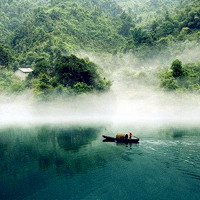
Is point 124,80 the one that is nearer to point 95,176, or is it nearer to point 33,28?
point 33,28

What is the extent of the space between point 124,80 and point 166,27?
39.7 m

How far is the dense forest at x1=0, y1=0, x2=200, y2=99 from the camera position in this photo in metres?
79.5

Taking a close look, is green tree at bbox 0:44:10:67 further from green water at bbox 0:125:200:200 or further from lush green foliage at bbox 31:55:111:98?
green water at bbox 0:125:200:200

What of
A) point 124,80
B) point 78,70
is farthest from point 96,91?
point 124,80

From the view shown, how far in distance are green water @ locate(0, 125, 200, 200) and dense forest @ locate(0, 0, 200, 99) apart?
134 feet

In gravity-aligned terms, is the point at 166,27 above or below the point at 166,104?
above

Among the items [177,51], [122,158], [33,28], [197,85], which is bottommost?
[122,158]

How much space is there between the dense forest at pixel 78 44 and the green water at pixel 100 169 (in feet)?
134

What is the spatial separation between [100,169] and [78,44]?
3937 inches

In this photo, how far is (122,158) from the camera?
3009 centimetres

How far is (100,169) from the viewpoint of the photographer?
2636 centimetres

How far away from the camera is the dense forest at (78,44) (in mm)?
79500

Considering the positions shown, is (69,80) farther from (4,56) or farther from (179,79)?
(179,79)

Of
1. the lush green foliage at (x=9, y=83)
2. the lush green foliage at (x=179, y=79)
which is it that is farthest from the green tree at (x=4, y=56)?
the lush green foliage at (x=179, y=79)
